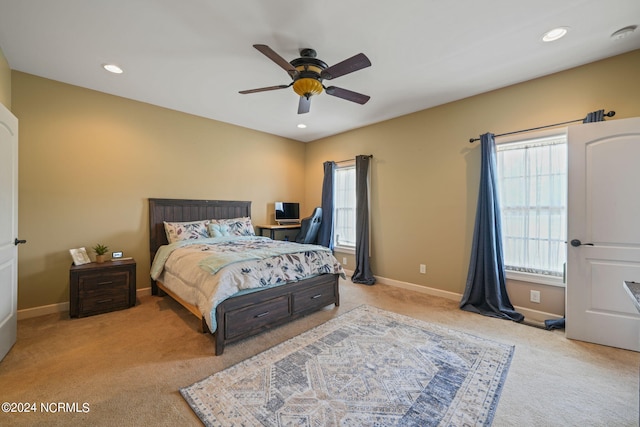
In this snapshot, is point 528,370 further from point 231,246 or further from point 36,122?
point 36,122

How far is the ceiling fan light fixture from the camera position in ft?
7.80

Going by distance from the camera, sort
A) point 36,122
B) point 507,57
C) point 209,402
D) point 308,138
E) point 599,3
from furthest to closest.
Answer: point 308,138 < point 36,122 < point 507,57 < point 599,3 < point 209,402

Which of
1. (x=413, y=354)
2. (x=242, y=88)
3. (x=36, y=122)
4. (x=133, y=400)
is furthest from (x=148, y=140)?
(x=413, y=354)

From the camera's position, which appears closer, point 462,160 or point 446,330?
point 446,330

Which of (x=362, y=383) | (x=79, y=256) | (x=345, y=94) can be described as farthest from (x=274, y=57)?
(x=79, y=256)

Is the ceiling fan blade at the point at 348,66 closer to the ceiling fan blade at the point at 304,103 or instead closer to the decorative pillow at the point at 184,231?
the ceiling fan blade at the point at 304,103

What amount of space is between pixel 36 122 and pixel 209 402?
142 inches

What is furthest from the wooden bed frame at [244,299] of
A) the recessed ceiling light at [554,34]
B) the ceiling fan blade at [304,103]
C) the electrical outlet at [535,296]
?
the recessed ceiling light at [554,34]

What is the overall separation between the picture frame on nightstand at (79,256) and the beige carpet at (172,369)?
2.07ft

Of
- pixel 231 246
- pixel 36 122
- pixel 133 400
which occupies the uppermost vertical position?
pixel 36 122

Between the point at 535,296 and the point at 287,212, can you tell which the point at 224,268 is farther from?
the point at 535,296

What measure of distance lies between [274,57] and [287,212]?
3489mm

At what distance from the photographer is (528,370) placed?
6.63ft

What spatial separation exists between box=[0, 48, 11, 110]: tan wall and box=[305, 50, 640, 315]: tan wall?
428 centimetres
